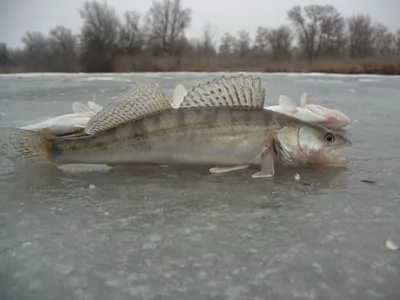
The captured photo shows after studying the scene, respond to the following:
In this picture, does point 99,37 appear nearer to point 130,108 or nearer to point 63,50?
point 63,50

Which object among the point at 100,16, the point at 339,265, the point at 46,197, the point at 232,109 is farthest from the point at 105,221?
the point at 100,16

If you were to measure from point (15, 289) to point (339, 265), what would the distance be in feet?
4.33


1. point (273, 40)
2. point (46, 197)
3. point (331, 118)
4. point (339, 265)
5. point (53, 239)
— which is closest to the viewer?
point (339, 265)

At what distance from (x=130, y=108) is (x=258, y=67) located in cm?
3087

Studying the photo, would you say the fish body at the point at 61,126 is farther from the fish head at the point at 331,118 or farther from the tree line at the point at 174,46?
the tree line at the point at 174,46

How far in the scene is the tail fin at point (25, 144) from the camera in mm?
2838

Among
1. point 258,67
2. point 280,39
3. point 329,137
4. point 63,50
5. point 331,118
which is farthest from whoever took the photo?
point 280,39

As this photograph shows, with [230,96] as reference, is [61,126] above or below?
below

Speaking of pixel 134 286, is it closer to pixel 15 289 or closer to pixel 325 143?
pixel 15 289

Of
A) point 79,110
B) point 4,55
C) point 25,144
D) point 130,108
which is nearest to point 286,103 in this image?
point 130,108

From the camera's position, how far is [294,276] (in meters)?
1.52

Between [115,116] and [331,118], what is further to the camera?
[331,118]

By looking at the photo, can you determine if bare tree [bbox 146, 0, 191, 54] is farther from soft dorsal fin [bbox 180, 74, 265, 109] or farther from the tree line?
soft dorsal fin [bbox 180, 74, 265, 109]

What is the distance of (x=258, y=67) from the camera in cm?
3256
